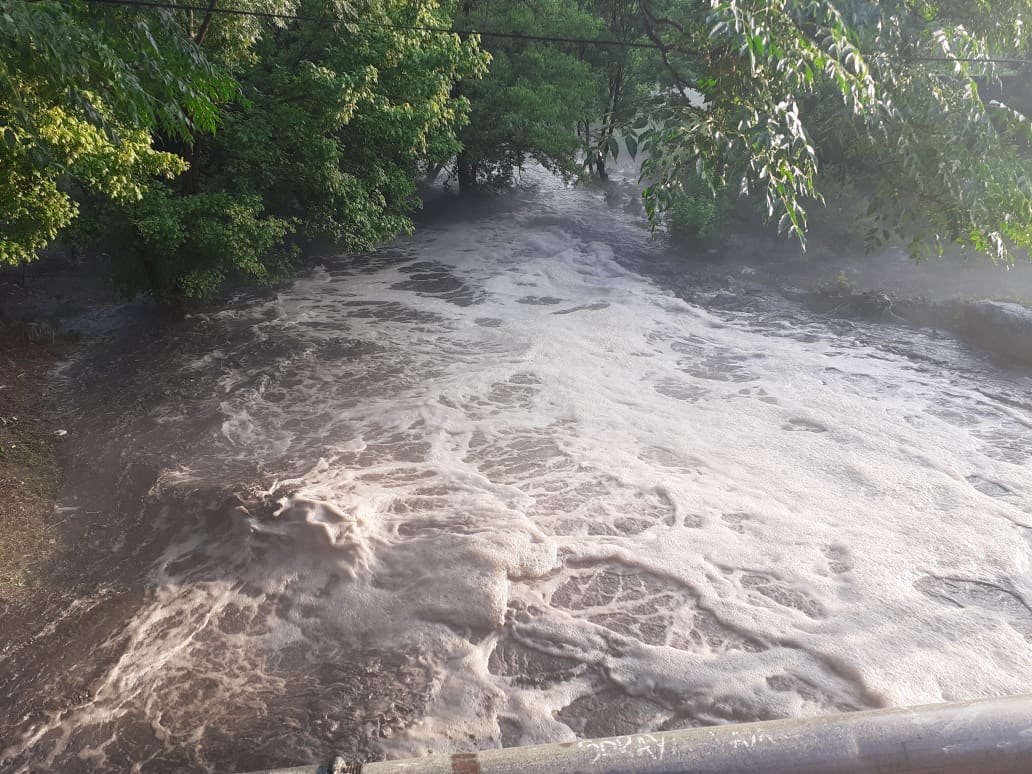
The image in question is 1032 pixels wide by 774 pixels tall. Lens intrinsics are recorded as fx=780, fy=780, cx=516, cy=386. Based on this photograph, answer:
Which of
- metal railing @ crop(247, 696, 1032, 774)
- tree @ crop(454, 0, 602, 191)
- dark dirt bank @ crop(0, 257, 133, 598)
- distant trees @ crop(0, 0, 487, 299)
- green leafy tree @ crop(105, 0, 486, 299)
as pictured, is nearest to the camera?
metal railing @ crop(247, 696, 1032, 774)

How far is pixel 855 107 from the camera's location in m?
4.61

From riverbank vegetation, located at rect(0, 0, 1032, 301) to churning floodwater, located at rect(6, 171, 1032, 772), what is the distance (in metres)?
2.54

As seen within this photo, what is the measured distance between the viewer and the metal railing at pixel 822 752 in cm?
207

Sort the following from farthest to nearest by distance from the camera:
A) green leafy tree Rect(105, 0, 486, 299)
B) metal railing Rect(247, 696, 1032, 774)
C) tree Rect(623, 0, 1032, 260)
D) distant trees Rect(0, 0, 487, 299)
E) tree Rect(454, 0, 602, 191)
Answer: tree Rect(454, 0, 602, 191)
green leafy tree Rect(105, 0, 486, 299)
distant trees Rect(0, 0, 487, 299)
tree Rect(623, 0, 1032, 260)
metal railing Rect(247, 696, 1032, 774)

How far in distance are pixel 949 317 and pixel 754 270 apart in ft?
17.3

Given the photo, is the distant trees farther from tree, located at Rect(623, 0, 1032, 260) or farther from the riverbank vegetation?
tree, located at Rect(623, 0, 1032, 260)

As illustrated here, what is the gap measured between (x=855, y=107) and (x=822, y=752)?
3839 millimetres

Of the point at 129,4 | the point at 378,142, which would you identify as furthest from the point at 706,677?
the point at 378,142

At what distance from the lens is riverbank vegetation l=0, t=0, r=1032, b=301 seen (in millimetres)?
5090

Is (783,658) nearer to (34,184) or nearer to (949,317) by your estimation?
(34,184)

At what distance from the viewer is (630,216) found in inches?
997

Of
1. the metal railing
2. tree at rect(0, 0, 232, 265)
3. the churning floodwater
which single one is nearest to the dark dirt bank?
the churning floodwater

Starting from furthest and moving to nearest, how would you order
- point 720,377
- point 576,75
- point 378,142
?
point 576,75
point 378,142
point 720,377

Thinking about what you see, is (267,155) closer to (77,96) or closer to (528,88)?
(77,96)
